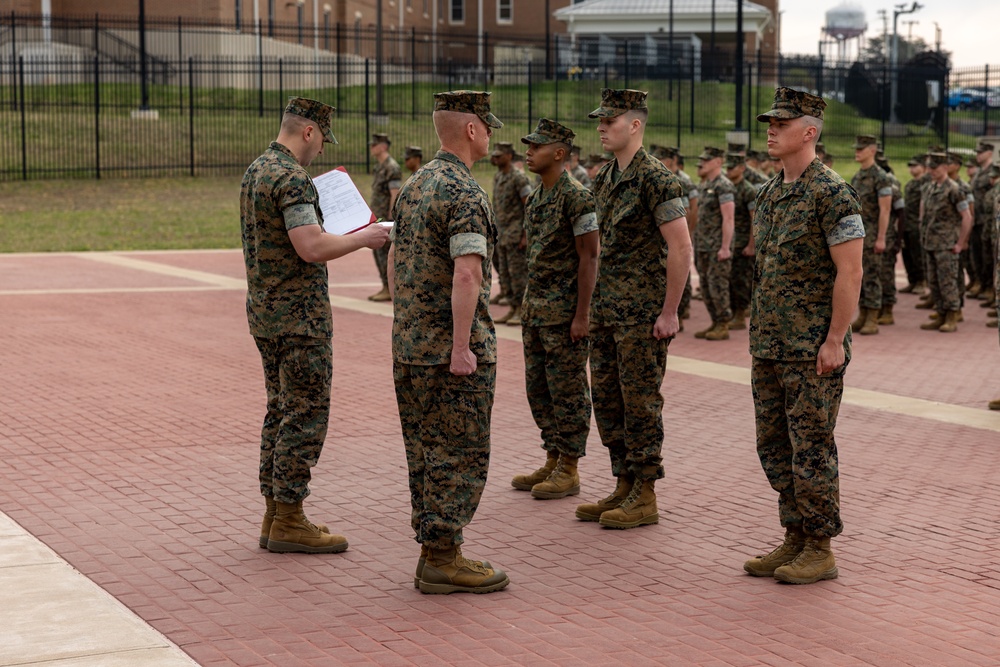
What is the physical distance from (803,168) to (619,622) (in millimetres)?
2239

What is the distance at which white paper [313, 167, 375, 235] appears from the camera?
20.3 ft

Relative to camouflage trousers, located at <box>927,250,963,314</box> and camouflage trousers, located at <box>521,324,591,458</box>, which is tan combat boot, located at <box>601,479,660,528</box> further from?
camouflage trousers, located at <box>927,250,963,314</box>

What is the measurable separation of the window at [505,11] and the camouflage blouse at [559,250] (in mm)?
67176

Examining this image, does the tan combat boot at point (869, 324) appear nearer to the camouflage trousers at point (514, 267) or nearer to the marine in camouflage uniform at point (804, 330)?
the camouflage trousers at point (514, 267)

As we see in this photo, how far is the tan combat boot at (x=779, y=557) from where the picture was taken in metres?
6.07

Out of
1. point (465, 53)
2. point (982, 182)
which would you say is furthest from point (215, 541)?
point (465, 53)

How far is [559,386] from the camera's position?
7.39 metres

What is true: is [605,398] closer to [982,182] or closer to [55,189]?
[982,182]

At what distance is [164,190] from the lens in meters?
30.2

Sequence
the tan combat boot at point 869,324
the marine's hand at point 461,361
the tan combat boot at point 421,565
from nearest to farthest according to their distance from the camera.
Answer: the marine's hand at point 461,361 → the tan combat boot at point 421,565 → the tan combat boot at point 869,324

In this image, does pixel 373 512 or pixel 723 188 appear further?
pixel 723 188

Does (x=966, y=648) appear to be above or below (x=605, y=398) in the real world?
below

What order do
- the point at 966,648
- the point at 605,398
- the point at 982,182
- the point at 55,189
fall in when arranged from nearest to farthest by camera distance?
the point at 966,648, the point at 605,398, the point at 982,182, the point at 55,189

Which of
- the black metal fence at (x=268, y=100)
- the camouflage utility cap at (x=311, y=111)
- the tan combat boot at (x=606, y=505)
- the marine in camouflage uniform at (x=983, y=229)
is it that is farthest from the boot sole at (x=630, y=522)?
the black metal fence at (x=268, y=100)
